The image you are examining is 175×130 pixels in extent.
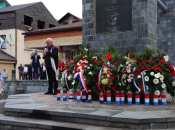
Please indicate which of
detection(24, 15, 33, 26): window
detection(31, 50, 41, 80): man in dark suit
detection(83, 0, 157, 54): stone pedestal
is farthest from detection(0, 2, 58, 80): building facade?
detection(83, 0, 157, 54): stone pedestal

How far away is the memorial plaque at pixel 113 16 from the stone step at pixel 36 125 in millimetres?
4591

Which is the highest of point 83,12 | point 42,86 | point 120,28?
point 83,12

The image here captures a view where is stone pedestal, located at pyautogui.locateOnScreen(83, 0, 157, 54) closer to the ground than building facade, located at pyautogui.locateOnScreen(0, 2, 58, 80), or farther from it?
closer to the ground

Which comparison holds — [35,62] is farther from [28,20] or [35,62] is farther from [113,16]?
[28,20]

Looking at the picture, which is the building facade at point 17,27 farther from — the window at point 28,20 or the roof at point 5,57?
the roof at point 5,57

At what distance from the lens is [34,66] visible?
662 inches

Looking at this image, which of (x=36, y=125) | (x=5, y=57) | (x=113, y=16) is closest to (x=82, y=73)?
(x=36, y=125)

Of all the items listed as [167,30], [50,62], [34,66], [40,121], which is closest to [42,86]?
[34,66]

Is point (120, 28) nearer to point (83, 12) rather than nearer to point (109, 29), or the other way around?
point (109, 29)

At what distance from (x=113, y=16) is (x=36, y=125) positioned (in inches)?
197

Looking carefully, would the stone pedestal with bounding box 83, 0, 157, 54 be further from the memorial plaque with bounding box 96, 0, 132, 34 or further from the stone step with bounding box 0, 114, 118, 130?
the stone step with bounding box 0, 114, 118, 130

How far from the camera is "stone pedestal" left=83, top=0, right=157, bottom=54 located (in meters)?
7.53

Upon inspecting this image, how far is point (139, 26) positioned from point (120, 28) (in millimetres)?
679

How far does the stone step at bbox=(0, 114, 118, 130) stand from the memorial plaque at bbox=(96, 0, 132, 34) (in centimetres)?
459
